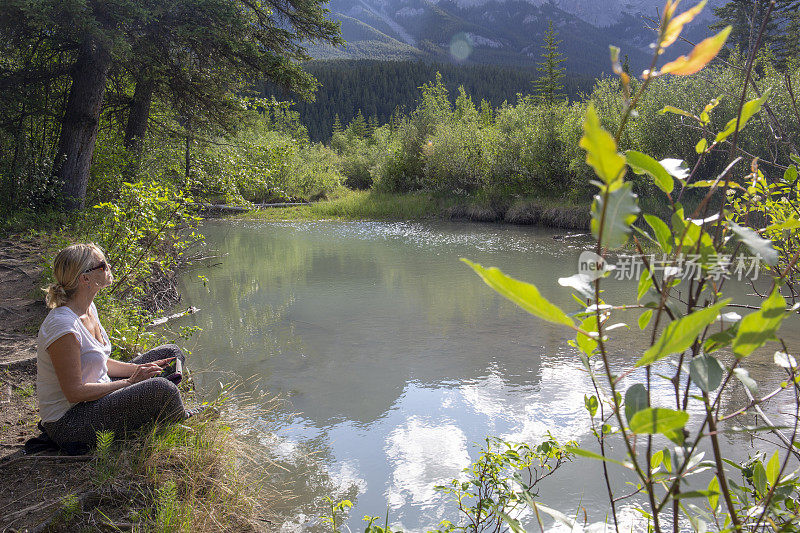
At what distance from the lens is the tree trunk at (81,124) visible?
25.8ft

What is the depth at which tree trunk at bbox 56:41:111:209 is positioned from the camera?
7.88 m

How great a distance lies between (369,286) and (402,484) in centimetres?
648

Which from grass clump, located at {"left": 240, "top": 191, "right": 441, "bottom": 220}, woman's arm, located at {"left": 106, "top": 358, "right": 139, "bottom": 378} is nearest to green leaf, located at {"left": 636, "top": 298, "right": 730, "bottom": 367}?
woman's arm, located at {"left": 106, "top": 358, "right": 139, "bottom": 378}

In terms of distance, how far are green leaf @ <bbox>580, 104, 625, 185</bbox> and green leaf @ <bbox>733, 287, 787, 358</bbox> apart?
264 mm

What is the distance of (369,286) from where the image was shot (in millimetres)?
10195

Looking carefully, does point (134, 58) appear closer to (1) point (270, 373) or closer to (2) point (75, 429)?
(1) point (270, 373)

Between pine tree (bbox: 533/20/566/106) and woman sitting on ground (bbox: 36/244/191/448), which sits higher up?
pine tree (bbox: 533/20/566/106)

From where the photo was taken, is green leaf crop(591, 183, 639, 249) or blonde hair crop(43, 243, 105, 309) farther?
blonde hair crop(43, 243, 105, 309)

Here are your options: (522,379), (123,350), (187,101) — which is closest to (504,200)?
(187,101)

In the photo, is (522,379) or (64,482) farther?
(522,379)

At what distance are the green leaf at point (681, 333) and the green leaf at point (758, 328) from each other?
0.07 meters

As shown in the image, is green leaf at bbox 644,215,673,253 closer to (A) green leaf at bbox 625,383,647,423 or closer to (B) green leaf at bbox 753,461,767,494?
(A) green leaf at bbox 625,383,647,423

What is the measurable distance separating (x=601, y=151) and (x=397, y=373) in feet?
18.1

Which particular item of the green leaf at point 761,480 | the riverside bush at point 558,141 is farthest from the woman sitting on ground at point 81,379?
the riverside bush at point 558,141
